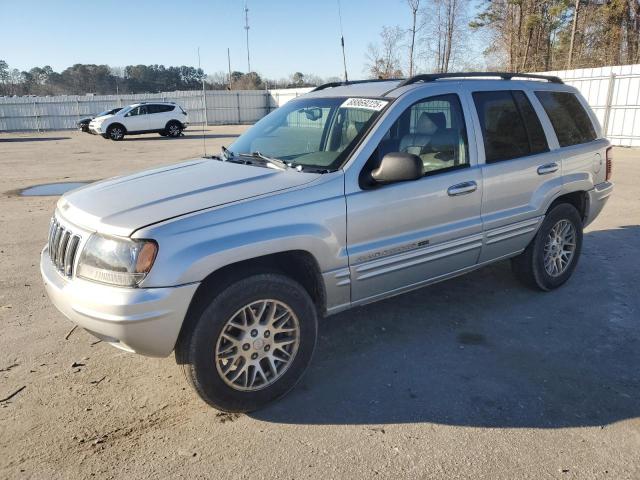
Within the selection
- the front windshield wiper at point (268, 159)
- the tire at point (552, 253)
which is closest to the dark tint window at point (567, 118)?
the tire at point (552, 253)

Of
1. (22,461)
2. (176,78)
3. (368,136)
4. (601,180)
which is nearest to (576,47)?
(601,180)

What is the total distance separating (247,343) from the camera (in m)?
2.99

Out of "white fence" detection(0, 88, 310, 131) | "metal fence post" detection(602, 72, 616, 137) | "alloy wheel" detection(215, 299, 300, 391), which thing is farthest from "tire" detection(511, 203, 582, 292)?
"white fence" detection(0, 88, 310, 131)

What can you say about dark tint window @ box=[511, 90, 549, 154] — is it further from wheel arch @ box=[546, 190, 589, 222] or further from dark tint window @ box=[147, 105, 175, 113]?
dark tint window @ box=[147, 105, 175, 113]

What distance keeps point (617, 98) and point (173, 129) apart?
20.5m

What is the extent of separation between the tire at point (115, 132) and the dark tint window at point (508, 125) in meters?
24.3

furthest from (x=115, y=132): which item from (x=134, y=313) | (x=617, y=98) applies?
(x=134, y=313)

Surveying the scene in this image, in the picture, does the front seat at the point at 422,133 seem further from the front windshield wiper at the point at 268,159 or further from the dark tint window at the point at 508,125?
the front windshield wiper at the point at 268,159

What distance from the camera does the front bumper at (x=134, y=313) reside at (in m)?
2.61

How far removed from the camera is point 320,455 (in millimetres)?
2701

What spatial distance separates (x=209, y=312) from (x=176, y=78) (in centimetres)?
9379

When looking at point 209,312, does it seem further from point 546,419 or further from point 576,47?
point 576,47

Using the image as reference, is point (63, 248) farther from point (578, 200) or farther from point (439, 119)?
point (578, 200)

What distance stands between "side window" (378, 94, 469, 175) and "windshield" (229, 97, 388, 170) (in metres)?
0.22
